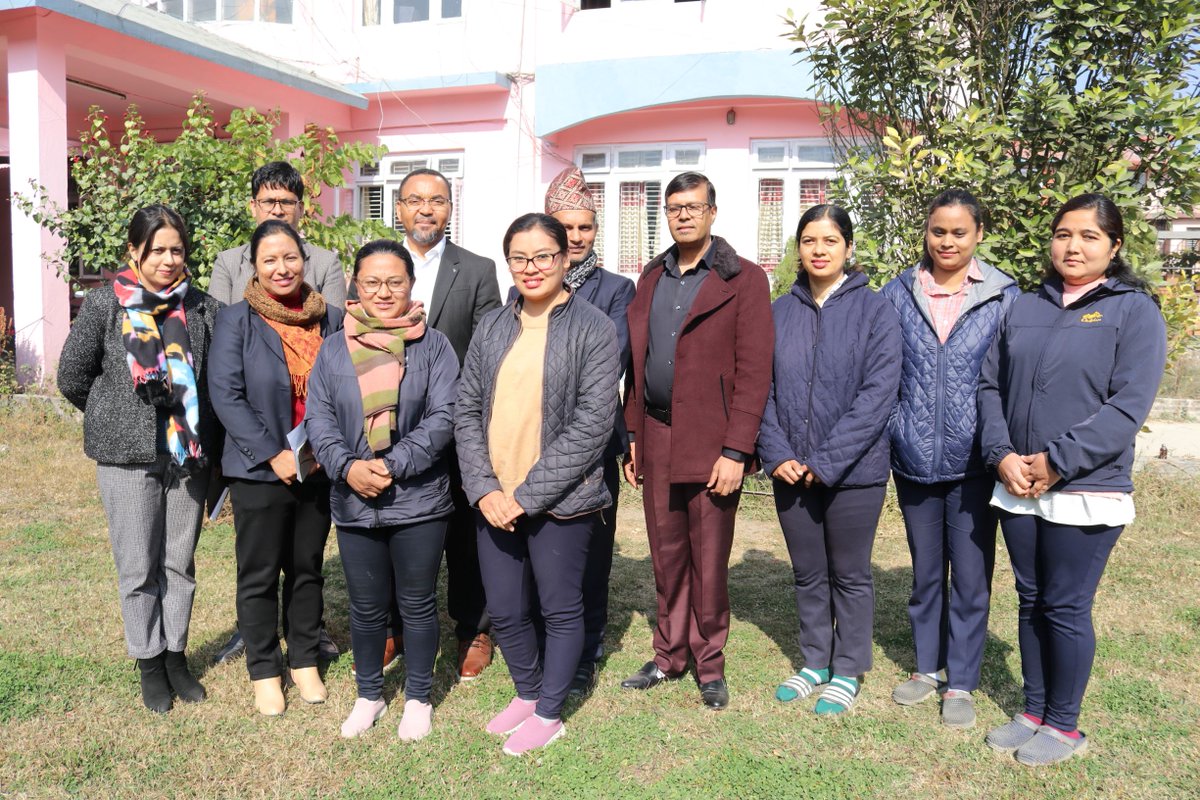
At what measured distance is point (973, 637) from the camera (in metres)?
3.64

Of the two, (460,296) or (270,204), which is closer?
(460,296)

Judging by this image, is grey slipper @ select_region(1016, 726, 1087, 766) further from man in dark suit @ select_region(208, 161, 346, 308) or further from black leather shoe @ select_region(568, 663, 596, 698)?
man in dark suit @ select_region(208, 161, 346, 308)

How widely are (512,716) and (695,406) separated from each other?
4.57 ft

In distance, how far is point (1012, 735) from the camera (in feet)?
11.1

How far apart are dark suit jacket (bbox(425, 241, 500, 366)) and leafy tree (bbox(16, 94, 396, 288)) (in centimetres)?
323

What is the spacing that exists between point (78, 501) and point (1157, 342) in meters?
6.71

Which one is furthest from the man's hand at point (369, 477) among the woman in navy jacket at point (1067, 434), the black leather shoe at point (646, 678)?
the woman in navy jacket at point (1067, 434)

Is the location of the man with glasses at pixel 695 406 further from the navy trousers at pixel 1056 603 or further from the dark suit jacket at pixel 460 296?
the navy trousers at pixel 1056 603

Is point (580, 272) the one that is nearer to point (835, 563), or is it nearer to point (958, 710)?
point (835, 563)

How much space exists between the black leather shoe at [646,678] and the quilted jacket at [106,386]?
2125 millimetres

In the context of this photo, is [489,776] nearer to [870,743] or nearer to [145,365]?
[870,743]

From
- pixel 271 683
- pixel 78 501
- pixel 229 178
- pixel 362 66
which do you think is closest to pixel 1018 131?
pixel 271 683

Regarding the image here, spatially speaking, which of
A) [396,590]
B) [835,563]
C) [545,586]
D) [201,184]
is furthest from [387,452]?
[201,184]

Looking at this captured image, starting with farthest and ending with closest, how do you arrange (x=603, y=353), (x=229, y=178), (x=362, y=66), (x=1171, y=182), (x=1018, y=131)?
1. (x=362, y=66)
2. (x=229, y=178)
3. (x=1018, y=131)
4. (x=1171, y=182)
5. (x=603, y=353)
